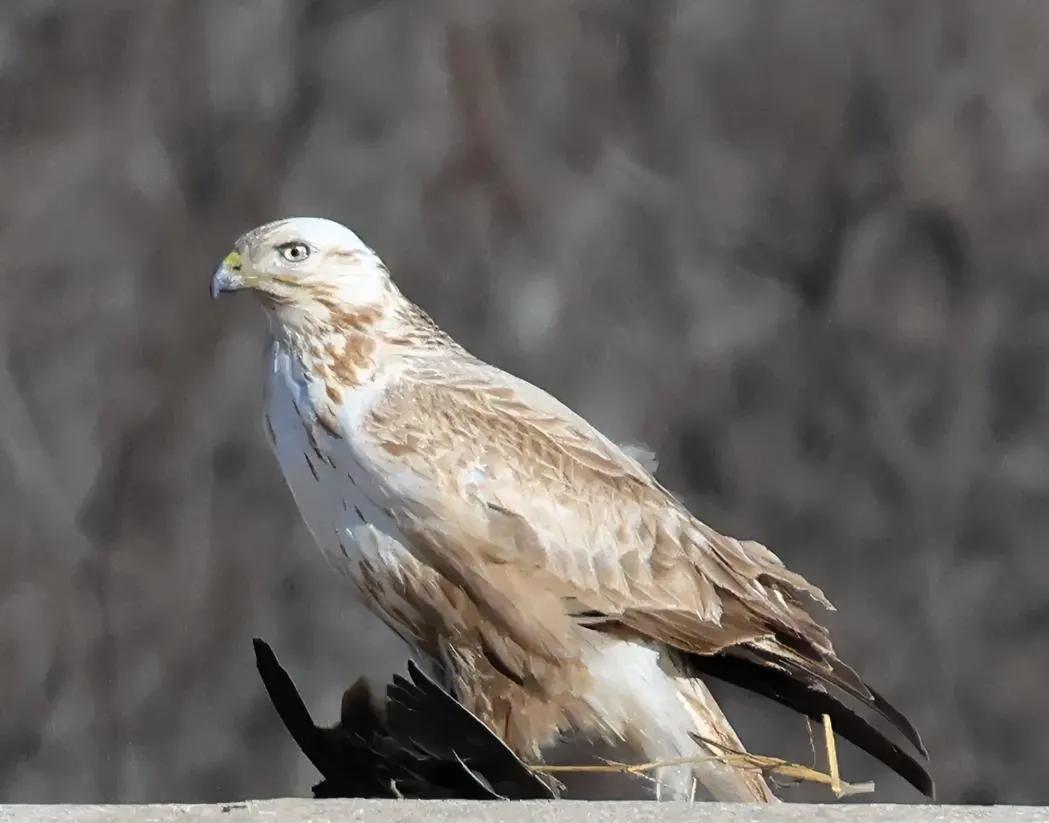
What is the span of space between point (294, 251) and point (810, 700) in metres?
0.69

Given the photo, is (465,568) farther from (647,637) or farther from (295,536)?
(295,536)

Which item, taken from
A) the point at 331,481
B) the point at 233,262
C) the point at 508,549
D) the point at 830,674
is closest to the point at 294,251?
the point at 233,262

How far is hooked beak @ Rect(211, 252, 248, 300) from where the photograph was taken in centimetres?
148

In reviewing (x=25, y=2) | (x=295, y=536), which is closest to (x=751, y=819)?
(x=295, y=536)

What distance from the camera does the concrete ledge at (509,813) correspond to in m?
1.23

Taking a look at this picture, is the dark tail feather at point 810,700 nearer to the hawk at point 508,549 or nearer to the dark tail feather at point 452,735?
the hawk at point 508,549

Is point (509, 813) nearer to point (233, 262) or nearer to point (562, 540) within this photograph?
point (562, 540)

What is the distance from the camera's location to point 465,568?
1432 mm

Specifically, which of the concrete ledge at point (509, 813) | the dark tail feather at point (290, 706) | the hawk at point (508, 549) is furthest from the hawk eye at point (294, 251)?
the concrete ledge at point (509, 813)

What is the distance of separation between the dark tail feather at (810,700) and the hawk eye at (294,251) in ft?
1.84

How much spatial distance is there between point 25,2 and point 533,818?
252 centimetres

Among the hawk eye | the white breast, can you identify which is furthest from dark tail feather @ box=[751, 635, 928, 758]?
the hawk eye

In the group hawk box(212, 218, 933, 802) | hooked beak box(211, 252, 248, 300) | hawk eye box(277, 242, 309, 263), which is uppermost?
hawk eye box(277, 242, 309, 263)

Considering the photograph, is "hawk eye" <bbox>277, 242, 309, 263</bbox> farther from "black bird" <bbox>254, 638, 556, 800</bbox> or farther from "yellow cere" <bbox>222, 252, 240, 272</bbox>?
"black bird" <bbox>254, 638, 556, 800</bbox>
